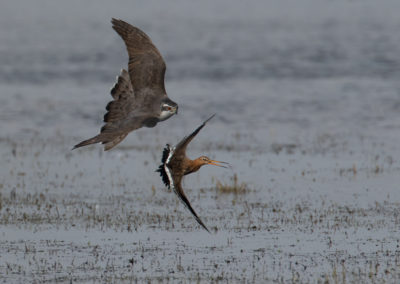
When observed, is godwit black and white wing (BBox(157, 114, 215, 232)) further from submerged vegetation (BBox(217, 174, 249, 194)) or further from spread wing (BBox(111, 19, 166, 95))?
submerged vegetation (BBox(217, 174, 249, 194))

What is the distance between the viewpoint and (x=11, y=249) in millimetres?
11062

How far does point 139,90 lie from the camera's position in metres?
11.6

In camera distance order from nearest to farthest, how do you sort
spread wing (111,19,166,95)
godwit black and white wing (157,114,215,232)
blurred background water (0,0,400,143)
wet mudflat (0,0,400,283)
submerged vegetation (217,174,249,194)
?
wet mudflat (0,0,400,283), godwit black and white wing (157,114,215,232), spread wing (111,19,166,95), submerged vegetation (217,174,249,194), blurred background water (0,0,400,143)

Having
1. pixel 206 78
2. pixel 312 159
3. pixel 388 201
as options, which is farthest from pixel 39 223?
pixel 206 78

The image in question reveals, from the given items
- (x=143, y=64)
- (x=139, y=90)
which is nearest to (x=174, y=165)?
(x=139, y=90)

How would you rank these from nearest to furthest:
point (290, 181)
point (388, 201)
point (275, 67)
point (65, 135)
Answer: point (388, 201)
point (290, 181)
point (65, 135)
point (275, 67)

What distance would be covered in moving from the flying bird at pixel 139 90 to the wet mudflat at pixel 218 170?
1536mm

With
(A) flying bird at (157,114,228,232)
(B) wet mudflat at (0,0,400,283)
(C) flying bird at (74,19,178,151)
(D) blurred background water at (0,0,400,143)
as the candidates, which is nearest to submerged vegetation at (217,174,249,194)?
(B) wet mudflat at (0,0,400,283)

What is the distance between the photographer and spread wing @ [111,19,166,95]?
11.6 m

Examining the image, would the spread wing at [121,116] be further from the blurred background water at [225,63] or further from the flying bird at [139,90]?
the blurred background water at [225,63]

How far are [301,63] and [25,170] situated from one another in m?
16.6

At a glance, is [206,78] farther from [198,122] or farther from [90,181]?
[90,181]

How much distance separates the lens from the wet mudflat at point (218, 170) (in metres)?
10.5

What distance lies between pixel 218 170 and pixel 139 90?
197 inches
